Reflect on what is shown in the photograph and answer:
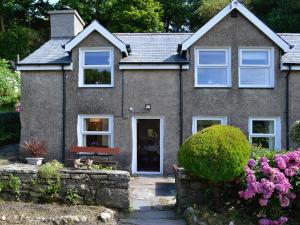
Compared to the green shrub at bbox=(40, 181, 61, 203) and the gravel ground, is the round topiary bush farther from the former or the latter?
the green shrub at bbox=(40, 181, 61, 203)

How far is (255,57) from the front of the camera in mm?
17219

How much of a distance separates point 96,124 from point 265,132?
272 inches

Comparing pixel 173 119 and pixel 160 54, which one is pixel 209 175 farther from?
pixel 160 54

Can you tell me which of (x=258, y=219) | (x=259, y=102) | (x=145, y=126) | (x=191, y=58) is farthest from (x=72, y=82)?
(x=258, y=219)

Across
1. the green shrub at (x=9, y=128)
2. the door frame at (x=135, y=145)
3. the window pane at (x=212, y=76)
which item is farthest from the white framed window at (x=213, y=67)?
the green shrub at (x=9, y=128)

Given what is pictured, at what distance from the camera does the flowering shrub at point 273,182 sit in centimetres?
902

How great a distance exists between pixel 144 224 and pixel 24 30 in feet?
104

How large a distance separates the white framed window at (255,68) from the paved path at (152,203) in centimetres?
523

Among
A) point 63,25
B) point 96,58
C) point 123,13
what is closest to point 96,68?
point 96,58

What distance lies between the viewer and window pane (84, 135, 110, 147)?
1736cm

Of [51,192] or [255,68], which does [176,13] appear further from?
[51,192]

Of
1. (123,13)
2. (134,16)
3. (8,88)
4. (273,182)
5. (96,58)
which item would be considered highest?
(123,13)

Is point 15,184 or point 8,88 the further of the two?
point 8,88

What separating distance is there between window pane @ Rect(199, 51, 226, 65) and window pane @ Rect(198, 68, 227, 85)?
326mm
